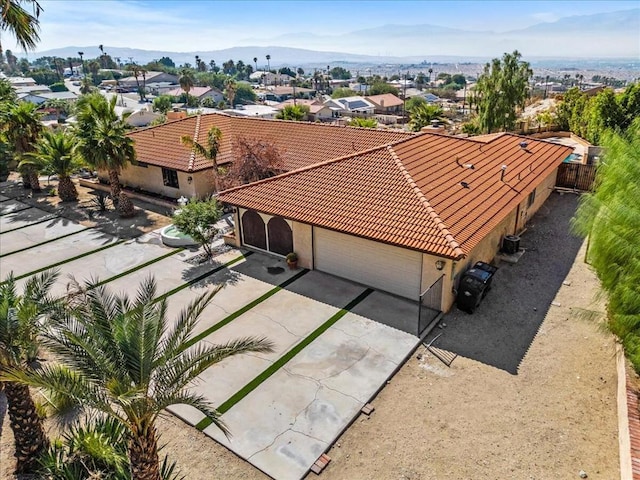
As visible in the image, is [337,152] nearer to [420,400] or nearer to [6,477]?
[420,400]

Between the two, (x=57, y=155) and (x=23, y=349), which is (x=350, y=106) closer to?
(x=57, y=155)

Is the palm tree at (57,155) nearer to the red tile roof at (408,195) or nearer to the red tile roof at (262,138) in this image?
the red tile roof at (262,138)

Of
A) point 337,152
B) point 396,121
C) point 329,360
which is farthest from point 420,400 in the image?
point 396,121

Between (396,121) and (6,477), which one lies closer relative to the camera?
(6,477)

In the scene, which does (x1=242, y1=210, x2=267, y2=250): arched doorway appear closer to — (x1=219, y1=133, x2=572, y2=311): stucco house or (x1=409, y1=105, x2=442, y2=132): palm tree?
(x1=219, y1=133, x2=572, y2=311): stucco house

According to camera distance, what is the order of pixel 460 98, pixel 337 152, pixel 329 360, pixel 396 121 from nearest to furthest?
pixel 329 360 → pixel 337 152 → pixel 396 121 → pixel 460 98

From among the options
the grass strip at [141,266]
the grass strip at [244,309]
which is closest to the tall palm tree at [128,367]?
the grass strip at [244,309]
